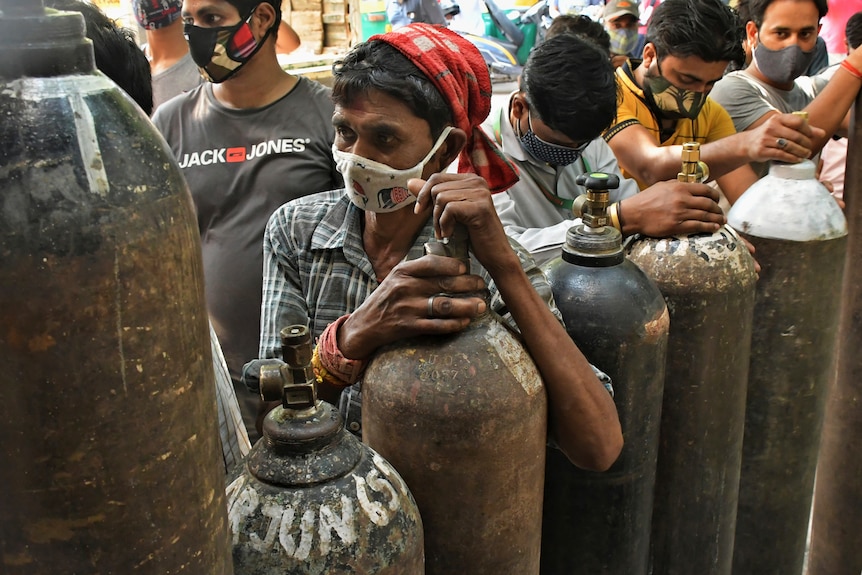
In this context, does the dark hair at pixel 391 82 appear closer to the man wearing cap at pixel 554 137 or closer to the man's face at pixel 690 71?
the man wearing cap at pixel 554 137

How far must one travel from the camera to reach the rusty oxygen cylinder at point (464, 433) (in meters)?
1.23

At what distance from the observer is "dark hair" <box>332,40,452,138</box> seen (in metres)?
1.60

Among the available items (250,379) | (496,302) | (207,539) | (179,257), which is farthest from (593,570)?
(179,257)

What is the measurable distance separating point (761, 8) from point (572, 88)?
1918 millimetres

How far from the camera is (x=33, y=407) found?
2.31 ft

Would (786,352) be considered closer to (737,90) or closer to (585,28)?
(737,90)

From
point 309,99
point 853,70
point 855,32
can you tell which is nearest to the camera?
point 309,99

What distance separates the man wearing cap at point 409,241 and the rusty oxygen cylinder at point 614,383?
0.63 ft

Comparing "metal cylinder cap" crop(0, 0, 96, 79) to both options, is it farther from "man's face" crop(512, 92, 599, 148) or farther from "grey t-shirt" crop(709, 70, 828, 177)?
"grey t-shirt" crop(709, 70, 828, 177)

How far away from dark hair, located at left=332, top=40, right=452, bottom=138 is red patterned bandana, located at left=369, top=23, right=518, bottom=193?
0.05 feet

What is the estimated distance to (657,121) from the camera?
3.18 metres

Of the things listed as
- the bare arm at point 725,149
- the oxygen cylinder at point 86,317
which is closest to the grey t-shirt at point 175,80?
the bare arm at point 725,149

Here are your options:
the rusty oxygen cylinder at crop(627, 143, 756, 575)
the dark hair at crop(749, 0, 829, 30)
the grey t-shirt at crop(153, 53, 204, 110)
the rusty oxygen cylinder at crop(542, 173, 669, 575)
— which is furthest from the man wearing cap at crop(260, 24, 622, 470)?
the dark hair at crop(749, 0, 829, 30)

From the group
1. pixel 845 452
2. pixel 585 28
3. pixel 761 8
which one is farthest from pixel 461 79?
pixel 761 8
